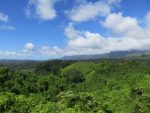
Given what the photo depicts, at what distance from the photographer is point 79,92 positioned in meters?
82.9

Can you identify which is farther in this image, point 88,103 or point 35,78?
point 35,78

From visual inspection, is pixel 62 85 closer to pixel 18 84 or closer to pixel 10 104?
pixel 18 84

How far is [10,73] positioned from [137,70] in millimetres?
70913

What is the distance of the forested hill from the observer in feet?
167

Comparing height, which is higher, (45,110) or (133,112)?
(45,110)

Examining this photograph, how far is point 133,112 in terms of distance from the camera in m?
64.4

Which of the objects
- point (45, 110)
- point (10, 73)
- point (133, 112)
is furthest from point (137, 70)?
point (45, 110)

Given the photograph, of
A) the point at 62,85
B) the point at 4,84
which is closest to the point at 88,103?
the point at 4,84

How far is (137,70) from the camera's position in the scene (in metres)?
169

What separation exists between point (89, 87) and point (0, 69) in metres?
47.4

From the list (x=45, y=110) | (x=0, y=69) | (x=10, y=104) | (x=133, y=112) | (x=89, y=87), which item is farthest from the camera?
(x=89, y=87)

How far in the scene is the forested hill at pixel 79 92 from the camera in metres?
50.8

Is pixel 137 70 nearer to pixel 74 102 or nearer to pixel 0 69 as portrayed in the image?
pixel 0 69

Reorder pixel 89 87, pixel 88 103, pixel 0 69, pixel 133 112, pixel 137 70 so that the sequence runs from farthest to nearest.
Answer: pixel 137 70 → pixel 89 87 → pixel 0 69 → pixel 133 112 → pixel 88 103
